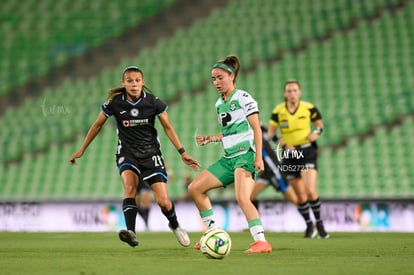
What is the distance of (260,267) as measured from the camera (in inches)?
283

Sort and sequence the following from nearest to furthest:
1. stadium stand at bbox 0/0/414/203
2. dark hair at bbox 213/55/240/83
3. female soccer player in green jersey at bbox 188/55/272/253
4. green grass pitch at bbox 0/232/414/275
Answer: green grass pitch at bbox 0/232/414/275
female soccer player in green jersey at bbox 188/55/272/253
dark hair at bbox 213/55/240/83
stadium stand at bbox 0/0/414/203

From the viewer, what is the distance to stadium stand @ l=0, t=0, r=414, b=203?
18.9 meters

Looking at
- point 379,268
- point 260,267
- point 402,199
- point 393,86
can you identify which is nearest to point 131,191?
point 260,267

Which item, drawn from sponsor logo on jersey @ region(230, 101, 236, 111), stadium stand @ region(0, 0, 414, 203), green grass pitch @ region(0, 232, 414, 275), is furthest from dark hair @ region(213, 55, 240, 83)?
stadium stand @ region(0, 0, 414, 203)

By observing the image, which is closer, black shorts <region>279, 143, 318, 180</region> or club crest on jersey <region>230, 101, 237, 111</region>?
club crest on jersey <region>230, 101, 237, 111</region>

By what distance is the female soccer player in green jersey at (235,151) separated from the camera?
345 inches

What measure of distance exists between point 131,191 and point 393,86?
1242 centimetres

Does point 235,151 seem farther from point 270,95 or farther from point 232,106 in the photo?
point 270,95

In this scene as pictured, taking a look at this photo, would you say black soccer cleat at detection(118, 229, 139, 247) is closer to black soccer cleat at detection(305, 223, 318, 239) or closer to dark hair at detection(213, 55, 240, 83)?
dark hair at detection(213, 55, 240, 83)

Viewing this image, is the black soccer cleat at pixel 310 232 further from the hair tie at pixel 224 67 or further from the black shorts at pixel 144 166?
the hair tie at pixel 224 67

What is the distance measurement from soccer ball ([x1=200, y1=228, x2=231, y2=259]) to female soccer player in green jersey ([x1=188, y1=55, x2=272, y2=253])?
0.62 metres

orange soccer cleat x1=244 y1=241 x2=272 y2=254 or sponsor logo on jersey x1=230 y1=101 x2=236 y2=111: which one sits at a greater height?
sponsor logo on jersey x1=230 y1=101 x2=236 y2=111

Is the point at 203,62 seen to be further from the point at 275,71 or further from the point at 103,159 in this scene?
the point at 103,159

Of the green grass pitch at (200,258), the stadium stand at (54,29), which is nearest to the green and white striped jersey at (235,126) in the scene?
the green grass pitch at (200,258)
